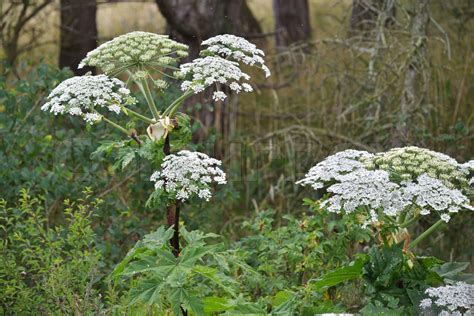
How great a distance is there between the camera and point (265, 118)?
28.1 ft

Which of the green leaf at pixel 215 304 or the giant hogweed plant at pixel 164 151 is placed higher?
the giant hogweed plant at pixel 164 151

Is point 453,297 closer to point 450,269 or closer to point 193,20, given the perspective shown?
point 450,269

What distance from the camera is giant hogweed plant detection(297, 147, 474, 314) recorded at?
3.27m

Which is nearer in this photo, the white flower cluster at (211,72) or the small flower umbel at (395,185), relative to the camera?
the small flower umbel at (395,185)

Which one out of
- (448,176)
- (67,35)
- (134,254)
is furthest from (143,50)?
(67,35)

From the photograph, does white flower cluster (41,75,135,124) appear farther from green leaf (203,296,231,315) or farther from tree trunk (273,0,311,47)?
tree trunk (273,0,311,47)

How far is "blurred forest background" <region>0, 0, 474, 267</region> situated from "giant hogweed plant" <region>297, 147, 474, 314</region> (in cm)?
233

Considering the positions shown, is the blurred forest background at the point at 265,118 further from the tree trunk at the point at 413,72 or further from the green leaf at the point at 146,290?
the green leaf at the point at 146,290

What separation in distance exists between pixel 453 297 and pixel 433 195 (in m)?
0.38

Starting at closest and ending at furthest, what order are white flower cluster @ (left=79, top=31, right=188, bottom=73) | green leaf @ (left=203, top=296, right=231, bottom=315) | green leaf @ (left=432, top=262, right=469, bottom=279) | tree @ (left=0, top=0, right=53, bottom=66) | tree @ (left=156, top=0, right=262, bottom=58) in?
green leaf @ (left=203, top=296, right=231, bottom=315) < green leaf @ (left=432, top=262, right=469, bottom=279) < white flower cluster @ (left=79, top=31, right=188, bottom=73) < tree @ (left=156, top=0, right=262, bottom=58) < tree @ (left=0, top=0, right=53, bottom=66)

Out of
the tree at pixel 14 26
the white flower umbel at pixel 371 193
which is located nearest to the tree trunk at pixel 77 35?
the tree at pixel 14 26

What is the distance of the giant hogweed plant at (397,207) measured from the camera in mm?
3266

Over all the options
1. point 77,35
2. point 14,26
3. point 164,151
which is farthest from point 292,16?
point 164,151

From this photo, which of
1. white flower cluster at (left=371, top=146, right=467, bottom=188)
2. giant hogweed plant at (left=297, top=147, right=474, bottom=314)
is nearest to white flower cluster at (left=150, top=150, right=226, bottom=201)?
giant hogweed plant at (left=297, top=147, right=474, bottom=314)
